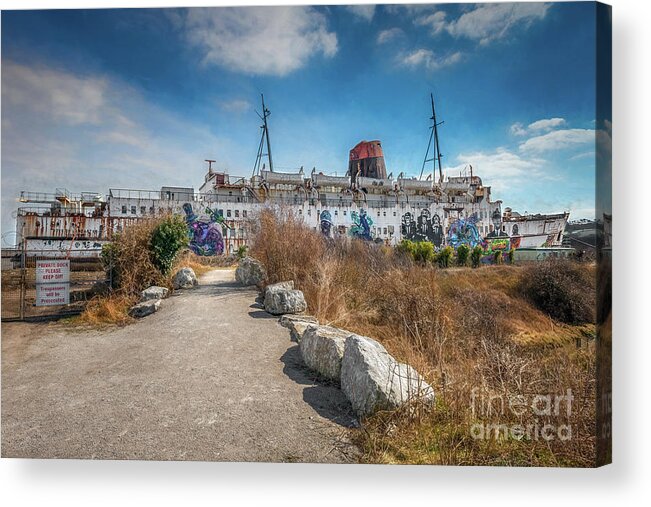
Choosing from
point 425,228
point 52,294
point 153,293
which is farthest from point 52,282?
point 425,228

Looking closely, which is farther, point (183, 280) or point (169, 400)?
point (183, 280)

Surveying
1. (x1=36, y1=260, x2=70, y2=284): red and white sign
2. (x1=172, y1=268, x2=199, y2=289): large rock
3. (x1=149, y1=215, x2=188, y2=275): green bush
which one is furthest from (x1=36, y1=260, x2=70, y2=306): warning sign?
(x1=172, y1=268, x2=199, y2=289): large rock

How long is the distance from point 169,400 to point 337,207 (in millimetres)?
3966

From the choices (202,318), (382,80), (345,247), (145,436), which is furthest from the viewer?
(345,247)

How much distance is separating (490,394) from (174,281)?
21.9 feet

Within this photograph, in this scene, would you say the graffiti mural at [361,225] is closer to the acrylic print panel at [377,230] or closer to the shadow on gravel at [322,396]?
the acrylic print panel at [377,230]

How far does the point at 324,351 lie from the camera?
3434mm

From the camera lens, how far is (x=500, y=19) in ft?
9.78

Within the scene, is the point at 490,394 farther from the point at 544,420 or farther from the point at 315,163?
the point at 315,163

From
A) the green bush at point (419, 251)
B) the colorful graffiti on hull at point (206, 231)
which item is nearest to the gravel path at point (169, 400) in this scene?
the green bush at point (419, 251)

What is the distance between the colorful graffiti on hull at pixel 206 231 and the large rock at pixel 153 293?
150 centimetres

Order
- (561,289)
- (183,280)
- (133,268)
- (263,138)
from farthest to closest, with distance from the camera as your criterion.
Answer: (183,280) < (133,268) < (263,138) < (561,289)

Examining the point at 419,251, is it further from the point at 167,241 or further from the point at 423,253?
the point at 167,241

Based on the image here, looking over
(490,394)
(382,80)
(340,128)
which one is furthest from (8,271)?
(490,394)
